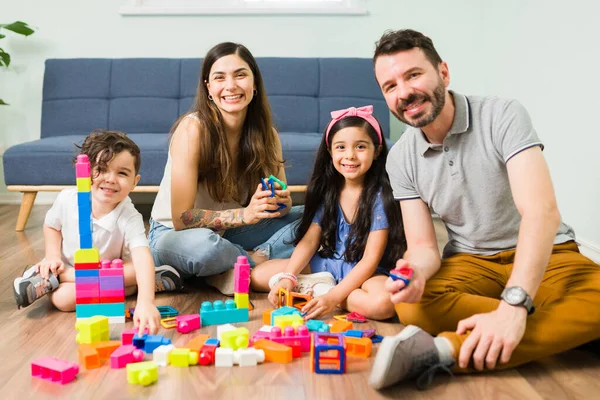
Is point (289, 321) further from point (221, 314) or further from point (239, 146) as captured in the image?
point (239, 146)

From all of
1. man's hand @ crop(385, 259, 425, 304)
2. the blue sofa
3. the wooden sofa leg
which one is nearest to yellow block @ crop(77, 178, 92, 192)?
man's hand @ crop(385, 259, 425, 304)

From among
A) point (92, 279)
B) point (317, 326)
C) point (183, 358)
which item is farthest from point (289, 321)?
point (92, 279)

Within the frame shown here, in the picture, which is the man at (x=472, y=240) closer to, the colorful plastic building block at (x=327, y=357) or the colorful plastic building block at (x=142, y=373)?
the colorful plastic building block at (x=327, y=357)

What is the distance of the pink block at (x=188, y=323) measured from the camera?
1652 mm

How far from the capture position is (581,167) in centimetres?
251

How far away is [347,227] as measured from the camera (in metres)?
2.02

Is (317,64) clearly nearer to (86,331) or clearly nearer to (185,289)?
(185,289)

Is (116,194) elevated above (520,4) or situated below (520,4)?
below

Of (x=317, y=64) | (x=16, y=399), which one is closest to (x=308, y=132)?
(x=317, y=64)

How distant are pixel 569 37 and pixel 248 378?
1985 millimetres

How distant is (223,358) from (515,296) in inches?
25.3

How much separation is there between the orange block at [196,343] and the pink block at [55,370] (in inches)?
9.8

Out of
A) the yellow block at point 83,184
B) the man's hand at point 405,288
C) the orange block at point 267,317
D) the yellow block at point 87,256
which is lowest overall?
the orange block at point 267,317

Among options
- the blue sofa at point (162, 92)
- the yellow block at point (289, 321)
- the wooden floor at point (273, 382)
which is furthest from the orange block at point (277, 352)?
the blue sofa at point (162, 92)
